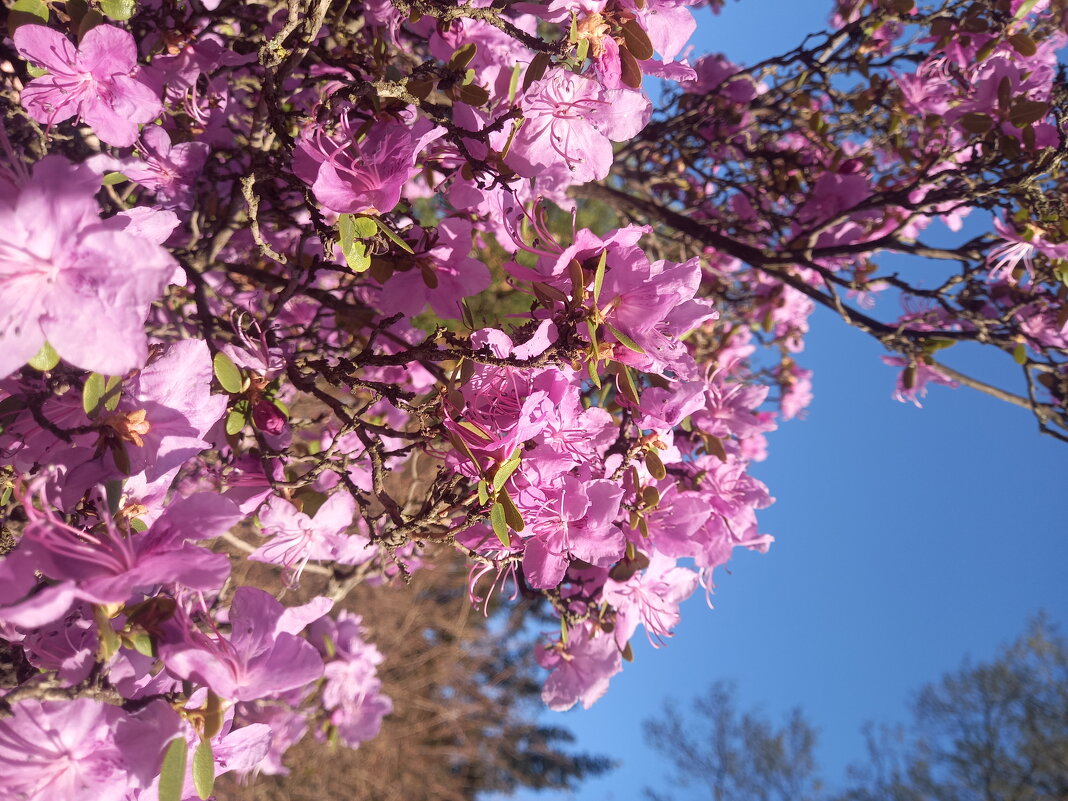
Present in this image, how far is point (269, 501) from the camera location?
1427 mm

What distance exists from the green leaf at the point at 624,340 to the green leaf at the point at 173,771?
830 mm

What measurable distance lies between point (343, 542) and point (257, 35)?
1.24m

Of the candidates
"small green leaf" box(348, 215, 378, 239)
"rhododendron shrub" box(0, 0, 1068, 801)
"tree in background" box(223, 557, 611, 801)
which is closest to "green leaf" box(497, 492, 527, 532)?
"rhododendron shrub" box(0, 0, 1068, 801)

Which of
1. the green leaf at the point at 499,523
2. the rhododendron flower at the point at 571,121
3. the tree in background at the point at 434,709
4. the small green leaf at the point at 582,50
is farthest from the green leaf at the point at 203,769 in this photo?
the tree in background at the point at 434,709

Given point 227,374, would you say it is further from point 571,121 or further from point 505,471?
point 571,121

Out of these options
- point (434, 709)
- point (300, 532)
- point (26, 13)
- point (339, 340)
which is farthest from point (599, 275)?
point (434, 709)

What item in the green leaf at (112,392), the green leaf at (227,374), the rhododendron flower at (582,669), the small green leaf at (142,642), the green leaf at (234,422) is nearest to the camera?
the small green leaf at (142,642)

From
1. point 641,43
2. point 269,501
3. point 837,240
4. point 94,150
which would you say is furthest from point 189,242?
point 837,240

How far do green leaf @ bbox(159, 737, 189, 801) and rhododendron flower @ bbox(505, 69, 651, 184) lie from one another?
1043mm

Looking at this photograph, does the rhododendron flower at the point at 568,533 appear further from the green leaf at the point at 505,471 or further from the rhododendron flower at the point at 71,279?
the rhododendron flower at the point at 71,279

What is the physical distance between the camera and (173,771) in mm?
820

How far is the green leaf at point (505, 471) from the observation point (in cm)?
101

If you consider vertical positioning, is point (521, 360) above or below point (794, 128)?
below

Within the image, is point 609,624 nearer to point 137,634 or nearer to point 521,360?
point 521,360
